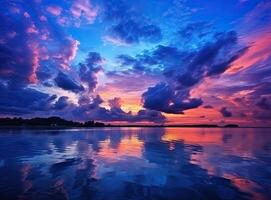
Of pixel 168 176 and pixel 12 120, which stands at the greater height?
pixel 12 120

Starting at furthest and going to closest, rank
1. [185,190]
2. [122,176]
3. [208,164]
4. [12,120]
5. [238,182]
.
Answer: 1. [12,120]
2. [208,164]
3. [122,176]
4. [238,182]
5. [185,190]

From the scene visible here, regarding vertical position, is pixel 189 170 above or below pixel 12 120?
below

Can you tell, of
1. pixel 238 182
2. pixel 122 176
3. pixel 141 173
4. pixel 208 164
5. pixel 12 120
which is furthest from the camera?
pixel 12 120

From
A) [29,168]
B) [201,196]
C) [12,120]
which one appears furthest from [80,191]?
[12,120]

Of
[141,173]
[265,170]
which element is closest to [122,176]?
[141,173]

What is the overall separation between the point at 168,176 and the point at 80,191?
23.4 ft

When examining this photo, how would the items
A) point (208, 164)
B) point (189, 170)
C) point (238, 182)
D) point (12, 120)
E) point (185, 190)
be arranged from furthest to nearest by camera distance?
1. point (12, 120)
2. point (208, 164)
3. point (189, 170)
4. point (238, 182)
5. point (185, 190)

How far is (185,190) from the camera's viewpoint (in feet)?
45.3

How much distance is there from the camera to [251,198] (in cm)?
1244

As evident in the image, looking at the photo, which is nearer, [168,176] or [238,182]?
[238,182]

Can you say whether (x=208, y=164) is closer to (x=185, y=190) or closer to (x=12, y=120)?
(x=185, y=190)

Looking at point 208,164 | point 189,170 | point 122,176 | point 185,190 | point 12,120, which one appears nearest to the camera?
point 185,190

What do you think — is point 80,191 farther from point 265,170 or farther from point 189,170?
point 265,170

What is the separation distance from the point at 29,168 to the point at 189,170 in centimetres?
1223
